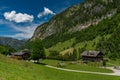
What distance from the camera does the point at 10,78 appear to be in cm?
2736

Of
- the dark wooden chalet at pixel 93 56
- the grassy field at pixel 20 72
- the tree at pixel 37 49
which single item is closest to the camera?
the grassy field at pixel 20 72

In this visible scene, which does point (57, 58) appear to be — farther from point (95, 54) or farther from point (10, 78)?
point (10, 78)

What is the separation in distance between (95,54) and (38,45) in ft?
215

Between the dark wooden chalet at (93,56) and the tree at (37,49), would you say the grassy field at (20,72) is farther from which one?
the dark wooden chalet at (93,56)

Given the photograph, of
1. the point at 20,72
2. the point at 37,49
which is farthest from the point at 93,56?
the point at 20,72

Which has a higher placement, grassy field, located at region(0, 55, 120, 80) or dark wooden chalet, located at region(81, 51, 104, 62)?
dark wooden chalet, located at region(81, 51, 104, 62)

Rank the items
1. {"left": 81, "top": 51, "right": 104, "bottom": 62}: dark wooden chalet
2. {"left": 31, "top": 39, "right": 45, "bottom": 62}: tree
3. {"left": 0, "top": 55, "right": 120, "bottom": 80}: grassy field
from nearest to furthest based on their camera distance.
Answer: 1. {"left": 0, "top": 55, "right": 120, "bottom": 80}: grassy field
2. {"left": 31, "top": 39, "right": 45, "bottom": 62}: tree
3. {"left": 81, "top": 51, "right": 104, "bottom": 62}: dark wooden chalet

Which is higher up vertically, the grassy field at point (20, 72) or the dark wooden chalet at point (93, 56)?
the dark wooden chalet at point (93, 56)

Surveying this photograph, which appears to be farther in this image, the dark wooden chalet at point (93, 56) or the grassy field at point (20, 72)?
the dark wooden chalet at point (93, 56)

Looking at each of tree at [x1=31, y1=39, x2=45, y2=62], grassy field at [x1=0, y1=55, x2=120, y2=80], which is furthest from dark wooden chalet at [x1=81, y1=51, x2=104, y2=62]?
grassy field at [x1=0, y1=55, x2=120, y2=80]

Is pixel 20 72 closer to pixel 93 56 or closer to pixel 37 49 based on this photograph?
pixel 37 49

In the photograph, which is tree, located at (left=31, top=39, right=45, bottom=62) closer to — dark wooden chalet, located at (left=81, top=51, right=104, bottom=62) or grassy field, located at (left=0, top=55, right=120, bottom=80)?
dark wooden chalet, located at (left=81, top=51, right=104, bottom=62)

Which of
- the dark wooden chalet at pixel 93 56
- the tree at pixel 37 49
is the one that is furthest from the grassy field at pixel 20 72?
the dark wooden chalet at pixel 93 56

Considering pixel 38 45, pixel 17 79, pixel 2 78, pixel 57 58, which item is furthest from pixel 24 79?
pixel 57 58
